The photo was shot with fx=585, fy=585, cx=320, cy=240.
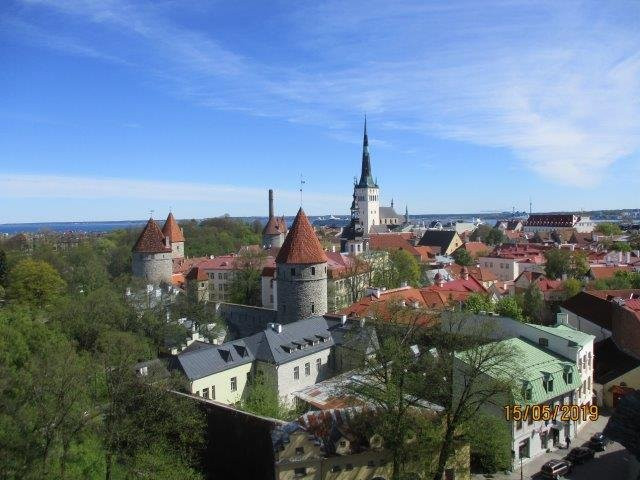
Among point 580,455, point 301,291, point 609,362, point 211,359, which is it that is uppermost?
point 301,291

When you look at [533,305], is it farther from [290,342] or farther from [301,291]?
[290,342]

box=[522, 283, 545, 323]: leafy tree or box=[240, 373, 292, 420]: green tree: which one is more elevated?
box=[522, 283, 545, 323]: leafy tree

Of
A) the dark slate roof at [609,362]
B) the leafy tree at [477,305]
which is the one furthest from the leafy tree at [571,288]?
the dark slate roof at [609,362]

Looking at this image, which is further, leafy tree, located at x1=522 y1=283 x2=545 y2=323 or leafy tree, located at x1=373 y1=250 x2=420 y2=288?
leafy tree, located at x1=373 y1=250 x2=420 y2=288

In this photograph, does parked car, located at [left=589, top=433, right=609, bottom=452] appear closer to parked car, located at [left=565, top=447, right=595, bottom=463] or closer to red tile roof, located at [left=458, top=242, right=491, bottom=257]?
parked car, located at [left=565, top=447, right=595, bottom=463]

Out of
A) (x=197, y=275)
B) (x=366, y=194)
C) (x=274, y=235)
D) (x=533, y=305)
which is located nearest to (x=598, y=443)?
(x=533, y=305)

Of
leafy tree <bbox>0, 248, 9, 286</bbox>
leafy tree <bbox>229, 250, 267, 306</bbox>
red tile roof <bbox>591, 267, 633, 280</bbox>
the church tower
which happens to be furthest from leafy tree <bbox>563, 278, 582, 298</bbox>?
the church tower
